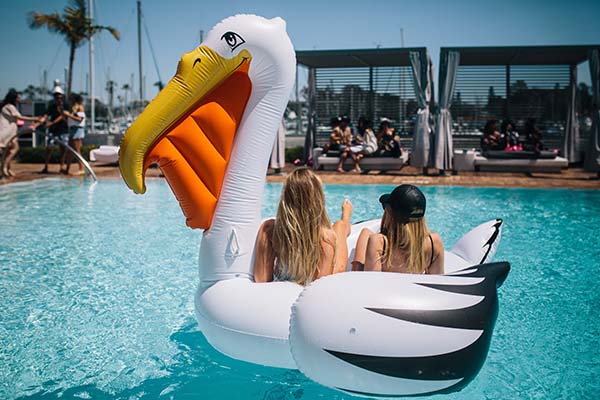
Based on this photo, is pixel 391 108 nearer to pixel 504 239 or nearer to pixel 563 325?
pixel 504 239

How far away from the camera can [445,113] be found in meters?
12.9

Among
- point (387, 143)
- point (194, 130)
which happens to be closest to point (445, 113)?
point (387, 143)

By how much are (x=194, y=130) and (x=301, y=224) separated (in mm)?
805

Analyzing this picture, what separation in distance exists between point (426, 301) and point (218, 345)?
4.17ft

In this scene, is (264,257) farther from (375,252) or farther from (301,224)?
(375,252)

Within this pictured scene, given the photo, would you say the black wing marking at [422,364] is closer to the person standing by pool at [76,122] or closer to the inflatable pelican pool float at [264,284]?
the inflatable pelican pool float at [264,284]

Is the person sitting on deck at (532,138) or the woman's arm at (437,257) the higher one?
the person sitting on deck at (532,138)

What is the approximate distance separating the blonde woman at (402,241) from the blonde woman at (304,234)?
0.78ft

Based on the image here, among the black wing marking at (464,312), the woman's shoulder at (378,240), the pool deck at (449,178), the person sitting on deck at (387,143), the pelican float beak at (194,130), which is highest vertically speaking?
the person sitting on deck at (387,143)

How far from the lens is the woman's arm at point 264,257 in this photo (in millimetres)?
3377

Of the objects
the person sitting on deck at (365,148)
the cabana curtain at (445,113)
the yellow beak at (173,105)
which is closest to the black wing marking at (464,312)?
the yellow beak at (173,105)

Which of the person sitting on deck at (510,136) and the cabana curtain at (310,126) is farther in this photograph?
the cabana curtain at (310,126)

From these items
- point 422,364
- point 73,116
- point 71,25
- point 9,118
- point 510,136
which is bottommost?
point 422,364

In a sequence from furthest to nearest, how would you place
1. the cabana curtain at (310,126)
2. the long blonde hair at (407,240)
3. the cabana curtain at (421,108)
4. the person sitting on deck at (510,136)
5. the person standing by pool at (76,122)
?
the cabana curtain at (310,126) → the person sitting on deck at (510,136) → the cabana curtain at (421,108) → the person standing by pool at (76,122) → the long blonde hair at (407,240)
